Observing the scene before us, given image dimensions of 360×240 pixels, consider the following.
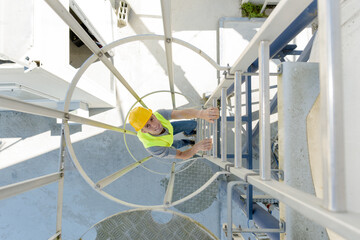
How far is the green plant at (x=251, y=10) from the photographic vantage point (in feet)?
11.4

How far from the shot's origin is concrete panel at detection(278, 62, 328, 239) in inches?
49.2

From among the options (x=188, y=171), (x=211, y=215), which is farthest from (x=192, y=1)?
(x=211, y=215)

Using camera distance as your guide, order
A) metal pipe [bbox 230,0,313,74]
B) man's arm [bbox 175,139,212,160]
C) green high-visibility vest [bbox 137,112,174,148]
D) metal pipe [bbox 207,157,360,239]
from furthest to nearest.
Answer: green high-visibility vest [bbox 137,112,174,148]
man's arm [bbox 175,139,212,160]
metal pipe [bbox 230,0,313,74]
metal pipe [bbox 207,157,360,239]

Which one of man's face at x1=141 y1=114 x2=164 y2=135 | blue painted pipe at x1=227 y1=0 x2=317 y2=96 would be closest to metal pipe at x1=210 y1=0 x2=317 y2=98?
blue painted pipe at x1=227 y1=0 x2=317 y2=96

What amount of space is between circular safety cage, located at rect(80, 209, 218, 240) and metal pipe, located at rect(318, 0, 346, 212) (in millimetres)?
1403

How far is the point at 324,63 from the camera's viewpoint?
1.66 ft

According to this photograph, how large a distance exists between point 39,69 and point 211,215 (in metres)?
2.98

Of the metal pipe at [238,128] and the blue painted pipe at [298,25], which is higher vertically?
the blue painted pipe at [298,25]

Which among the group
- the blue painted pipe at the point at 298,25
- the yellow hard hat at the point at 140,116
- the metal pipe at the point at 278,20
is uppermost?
the blue painted pipe at the point at 298,25

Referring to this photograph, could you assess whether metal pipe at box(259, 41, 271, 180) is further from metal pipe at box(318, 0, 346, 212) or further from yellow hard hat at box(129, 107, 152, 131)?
yellow hard hat at box(129, 107, 152, 131)

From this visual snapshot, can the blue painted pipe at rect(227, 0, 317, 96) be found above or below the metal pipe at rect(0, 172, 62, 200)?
above

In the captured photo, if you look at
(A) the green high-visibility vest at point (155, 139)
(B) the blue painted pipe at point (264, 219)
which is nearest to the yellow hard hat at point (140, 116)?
(A) the green high-visibility vest at point (155, 139)

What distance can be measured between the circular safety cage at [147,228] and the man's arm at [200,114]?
78 centimetres

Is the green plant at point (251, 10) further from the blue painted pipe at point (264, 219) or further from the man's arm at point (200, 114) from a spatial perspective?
the blue painted pipe at point (264, 219)
